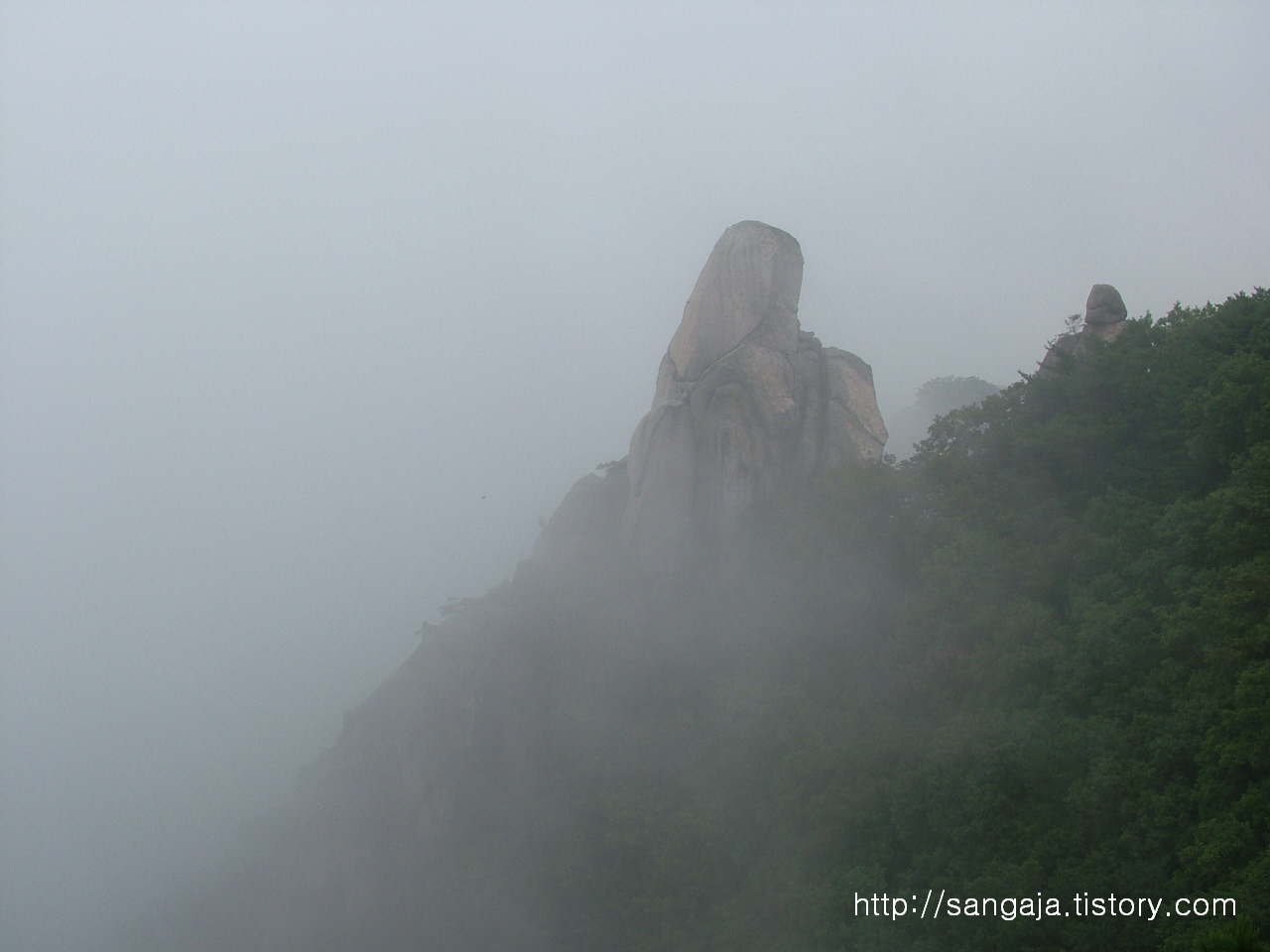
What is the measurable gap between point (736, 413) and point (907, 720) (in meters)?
14.9

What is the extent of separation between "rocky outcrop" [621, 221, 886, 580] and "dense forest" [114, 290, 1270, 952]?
1.82 meters

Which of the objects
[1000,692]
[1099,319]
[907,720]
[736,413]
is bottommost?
[907,720]

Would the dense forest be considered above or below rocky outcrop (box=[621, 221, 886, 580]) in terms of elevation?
below

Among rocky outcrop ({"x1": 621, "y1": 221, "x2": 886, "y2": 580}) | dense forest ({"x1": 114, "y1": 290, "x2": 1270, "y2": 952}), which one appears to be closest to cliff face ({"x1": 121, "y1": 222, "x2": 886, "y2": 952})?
rocky outcrop ({"x1": 621, "y1": 221, "x2": 886, "y2": 580})

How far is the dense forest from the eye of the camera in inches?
661

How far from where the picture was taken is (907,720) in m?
23.3

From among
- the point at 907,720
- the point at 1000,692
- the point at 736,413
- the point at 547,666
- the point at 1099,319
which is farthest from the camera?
the point at 547,666

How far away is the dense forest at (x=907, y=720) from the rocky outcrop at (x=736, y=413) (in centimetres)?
182

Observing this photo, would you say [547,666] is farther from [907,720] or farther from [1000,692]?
[1000,692]

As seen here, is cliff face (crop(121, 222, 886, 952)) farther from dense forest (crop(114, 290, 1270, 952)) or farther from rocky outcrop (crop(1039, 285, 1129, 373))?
rocky outcrop (crop(1039, 285, 1129, 373))

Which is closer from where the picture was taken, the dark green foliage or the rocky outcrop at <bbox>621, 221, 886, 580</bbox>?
the dark green foliage

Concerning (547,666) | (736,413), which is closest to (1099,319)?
(736,413)

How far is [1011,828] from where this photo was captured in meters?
18.4

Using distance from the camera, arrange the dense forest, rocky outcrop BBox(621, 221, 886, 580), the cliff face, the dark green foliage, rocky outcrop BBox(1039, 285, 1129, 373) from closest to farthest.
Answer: the dark green foliage < the dense forest < rocky outcrop BBox(1039, 285, 1129, 373) < the cliff face < rocky outcrop BBox(621, 221, 886, 580)
